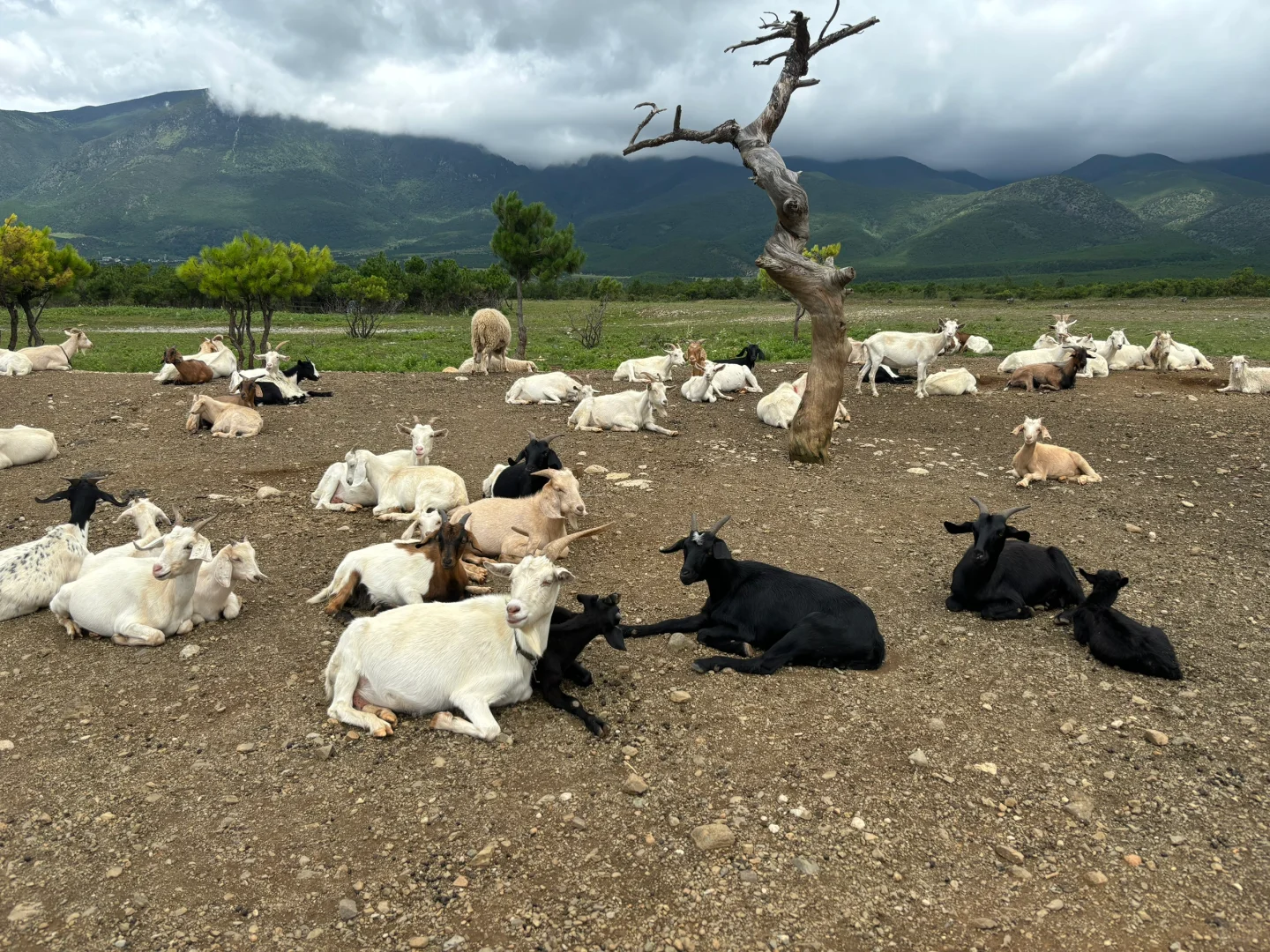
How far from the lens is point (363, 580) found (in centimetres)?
606

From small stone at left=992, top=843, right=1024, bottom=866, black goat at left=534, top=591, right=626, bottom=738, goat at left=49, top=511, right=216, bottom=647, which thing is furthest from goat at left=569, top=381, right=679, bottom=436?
small stone at left=992, top=843, right=1024, bottom=866

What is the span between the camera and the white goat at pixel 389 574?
5906mm

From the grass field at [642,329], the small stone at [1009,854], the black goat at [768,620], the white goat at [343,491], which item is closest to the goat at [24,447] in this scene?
the white goat at [343,491]

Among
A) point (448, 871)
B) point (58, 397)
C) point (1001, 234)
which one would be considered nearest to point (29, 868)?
point (448, 871)

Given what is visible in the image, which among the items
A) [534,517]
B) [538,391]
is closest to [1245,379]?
[538,391]

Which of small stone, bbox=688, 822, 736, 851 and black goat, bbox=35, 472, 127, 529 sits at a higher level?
black goat, bbox=35, 472, 127, 529

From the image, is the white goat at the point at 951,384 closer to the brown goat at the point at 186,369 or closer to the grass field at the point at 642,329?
the grass field at the point at 642,329

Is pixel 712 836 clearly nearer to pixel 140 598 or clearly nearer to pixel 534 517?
pixel 534 517

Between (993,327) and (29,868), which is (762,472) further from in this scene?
(993,327)

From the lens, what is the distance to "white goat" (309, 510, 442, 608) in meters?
5.91

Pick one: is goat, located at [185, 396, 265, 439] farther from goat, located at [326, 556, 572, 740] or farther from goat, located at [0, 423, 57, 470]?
goat, located at [326, 556, 572, 740]

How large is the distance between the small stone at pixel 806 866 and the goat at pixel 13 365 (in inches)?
742

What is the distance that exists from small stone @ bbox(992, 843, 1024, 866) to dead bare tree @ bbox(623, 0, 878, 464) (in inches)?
295

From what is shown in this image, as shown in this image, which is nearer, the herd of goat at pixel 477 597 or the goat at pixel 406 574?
the herd of goat at pixel 477 597
